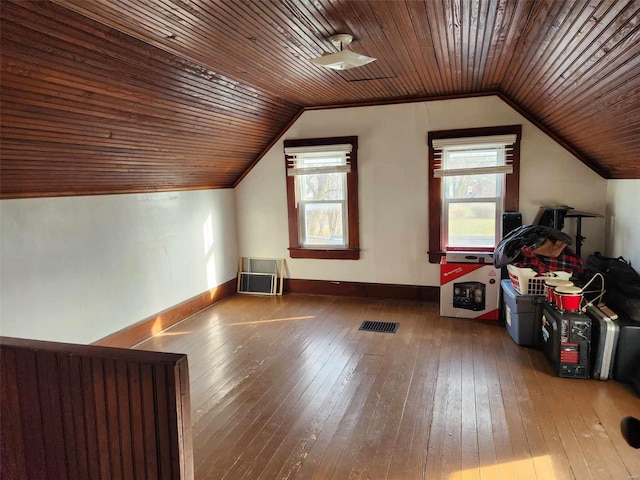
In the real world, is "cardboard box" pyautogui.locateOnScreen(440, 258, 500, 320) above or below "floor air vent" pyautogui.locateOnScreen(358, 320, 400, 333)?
above

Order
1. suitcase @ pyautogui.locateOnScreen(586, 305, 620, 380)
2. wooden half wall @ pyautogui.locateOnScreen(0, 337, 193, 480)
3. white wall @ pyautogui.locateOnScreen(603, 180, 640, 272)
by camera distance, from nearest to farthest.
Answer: wooden half wall @ pyautogui.locateOnScreen(0, 337, 193, 480) → suitcase @ pyautogui.locateOnScreen(586, 305, 620, 380) → white wall @ pyautogui.locateOnScreen(603, 180, 640, 272)

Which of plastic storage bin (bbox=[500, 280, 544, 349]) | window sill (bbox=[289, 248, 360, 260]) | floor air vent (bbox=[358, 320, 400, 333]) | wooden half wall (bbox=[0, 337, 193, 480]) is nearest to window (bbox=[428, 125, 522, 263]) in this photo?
window sill (bbox=[289, 248, 360, 260])

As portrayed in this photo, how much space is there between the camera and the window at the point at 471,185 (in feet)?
15.0

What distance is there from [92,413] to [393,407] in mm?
1854

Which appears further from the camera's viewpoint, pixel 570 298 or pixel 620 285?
pixel 620 285

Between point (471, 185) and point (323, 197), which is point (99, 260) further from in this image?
point (471, 185)

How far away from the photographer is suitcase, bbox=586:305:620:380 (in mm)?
2946

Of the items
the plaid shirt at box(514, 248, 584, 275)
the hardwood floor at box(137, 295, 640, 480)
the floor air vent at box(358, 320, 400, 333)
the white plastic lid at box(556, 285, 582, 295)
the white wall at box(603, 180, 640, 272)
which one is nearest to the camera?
the hardwood floor at box(137, 295, 640, 480)

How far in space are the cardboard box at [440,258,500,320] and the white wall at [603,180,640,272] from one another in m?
1.12

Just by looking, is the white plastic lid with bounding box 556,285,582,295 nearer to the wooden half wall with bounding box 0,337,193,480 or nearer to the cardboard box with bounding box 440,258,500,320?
the cardboard box with bounding box 440,258,500,320

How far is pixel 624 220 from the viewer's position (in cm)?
388

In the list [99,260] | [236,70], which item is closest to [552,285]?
[236,70]

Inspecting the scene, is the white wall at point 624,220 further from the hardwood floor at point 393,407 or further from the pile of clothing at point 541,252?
the hardwood floor at point 393,407

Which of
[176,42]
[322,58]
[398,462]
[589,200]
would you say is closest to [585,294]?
[589,200]
